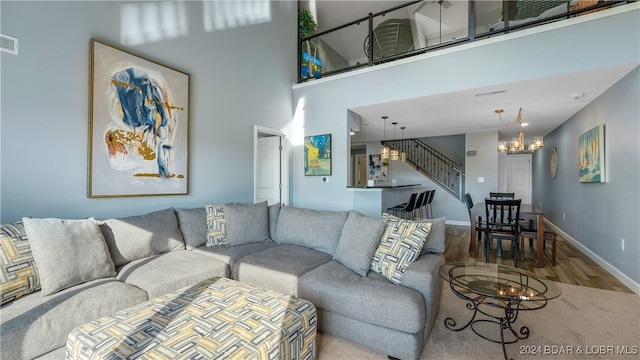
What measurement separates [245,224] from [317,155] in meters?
2.02

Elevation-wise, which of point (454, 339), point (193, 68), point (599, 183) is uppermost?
point (193, 68)

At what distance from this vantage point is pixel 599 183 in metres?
3.79

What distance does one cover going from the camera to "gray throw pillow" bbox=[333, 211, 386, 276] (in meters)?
2.19

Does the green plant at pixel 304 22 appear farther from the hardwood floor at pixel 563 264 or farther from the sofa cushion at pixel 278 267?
the hardwood floor at pixel 563 264

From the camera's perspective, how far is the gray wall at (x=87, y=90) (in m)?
2.11

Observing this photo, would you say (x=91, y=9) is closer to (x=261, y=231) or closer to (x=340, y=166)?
(x=261, y=231)

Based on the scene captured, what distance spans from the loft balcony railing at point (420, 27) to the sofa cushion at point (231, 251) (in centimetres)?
318

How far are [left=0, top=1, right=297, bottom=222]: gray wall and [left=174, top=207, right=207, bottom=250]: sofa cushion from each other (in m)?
0.36

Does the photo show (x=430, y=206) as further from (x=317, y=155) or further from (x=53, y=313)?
(x=53, y=313)

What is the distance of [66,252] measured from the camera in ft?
6.03

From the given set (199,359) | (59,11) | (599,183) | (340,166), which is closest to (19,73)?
(59,11)

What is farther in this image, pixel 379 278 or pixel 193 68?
pixel 193 68

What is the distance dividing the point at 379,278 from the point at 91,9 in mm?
3444

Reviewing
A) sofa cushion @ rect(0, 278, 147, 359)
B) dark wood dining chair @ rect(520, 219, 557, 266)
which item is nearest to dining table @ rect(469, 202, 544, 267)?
dark wood dining chair @ rect(520, 219, 557, 266)
